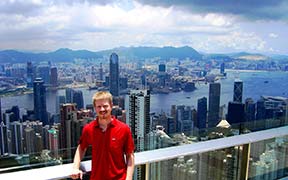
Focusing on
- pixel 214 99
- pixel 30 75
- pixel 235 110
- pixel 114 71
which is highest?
pixel 114 71

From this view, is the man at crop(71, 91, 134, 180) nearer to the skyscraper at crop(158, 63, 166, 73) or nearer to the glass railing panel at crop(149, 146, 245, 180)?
the glass railing panel at crop(149, 146, 245, 180)

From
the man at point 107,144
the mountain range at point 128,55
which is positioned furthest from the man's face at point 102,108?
the mountain range at point 128,55

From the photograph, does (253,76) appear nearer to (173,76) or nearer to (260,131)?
(173,76)

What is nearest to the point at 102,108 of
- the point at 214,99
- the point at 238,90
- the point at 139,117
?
the point at 139,117

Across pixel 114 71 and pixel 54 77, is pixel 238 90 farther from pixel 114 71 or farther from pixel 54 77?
pixel 54 77

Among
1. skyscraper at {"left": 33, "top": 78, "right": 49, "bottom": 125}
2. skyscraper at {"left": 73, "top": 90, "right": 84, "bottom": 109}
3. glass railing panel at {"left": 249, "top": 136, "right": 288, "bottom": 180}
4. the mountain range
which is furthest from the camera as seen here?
the mountain range

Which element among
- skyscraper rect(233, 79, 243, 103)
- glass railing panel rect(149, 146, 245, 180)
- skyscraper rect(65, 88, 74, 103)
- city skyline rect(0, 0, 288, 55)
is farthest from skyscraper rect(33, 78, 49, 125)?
glass railing panel rect(149, 146, 245, 180)

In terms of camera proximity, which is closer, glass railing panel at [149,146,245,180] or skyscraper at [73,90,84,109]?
glass railing panel at [149,146,245,180]

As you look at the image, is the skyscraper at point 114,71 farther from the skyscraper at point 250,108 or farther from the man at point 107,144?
the man at point 107,144
